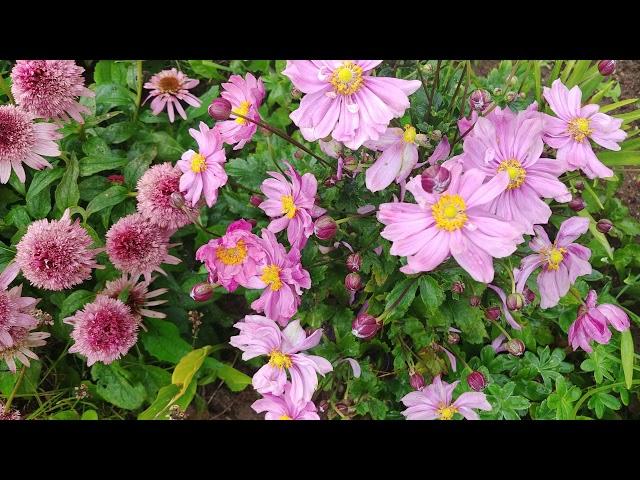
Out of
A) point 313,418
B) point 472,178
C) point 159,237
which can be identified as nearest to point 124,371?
point 159,237

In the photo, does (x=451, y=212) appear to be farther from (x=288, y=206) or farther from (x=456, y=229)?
(x=288, y=206)

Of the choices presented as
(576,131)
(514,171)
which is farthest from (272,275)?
(576,131)

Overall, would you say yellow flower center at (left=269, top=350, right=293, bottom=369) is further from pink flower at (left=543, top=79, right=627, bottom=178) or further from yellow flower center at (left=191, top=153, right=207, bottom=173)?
pink flower at (left=543, top=79, right=627, bottom=178)

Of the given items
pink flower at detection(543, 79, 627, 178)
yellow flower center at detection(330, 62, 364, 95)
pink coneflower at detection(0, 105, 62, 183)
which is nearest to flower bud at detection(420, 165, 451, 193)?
yellow flower center at detection(330, 62, 364, 95)

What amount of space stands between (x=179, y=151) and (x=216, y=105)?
2.04 feet

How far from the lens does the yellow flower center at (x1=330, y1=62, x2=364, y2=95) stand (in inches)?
39.6

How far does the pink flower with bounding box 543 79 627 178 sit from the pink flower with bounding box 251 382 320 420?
28.2 inches

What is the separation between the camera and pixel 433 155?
1177 millimetres

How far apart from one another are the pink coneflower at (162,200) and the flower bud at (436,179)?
2.14 feet

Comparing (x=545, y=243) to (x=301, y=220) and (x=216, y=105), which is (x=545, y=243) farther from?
(x=216, y=105)

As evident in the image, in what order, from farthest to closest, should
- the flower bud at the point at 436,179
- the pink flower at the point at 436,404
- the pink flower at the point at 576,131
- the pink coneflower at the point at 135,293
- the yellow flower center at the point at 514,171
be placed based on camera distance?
the pink coneflower at the point at 135,293
the pink flower at the point at 436,404
the pink flower at the point at 576,131
the yellow flower center at the point at 514,171
the flower bud at the point at 436,179

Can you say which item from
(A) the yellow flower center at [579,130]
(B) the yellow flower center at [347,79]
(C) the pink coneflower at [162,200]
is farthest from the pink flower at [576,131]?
(C) the pink coneflower at [162,200]

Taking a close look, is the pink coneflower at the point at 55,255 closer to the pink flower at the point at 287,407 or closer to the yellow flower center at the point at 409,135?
the pink flower at the point at 287,407

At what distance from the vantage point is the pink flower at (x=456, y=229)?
35.8 inches
